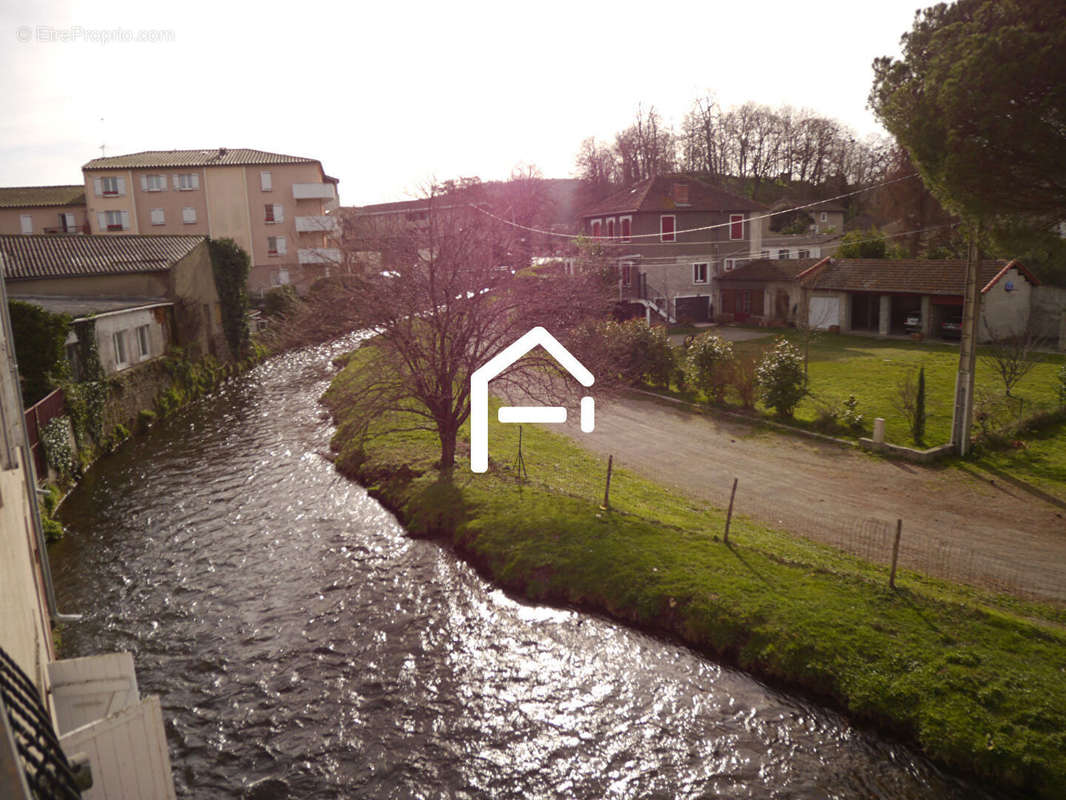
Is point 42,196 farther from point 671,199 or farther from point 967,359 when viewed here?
point 967,359

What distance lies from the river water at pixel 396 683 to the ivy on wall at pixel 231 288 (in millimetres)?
22324

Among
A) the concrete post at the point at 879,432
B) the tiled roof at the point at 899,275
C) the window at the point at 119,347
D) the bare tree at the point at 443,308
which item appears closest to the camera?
the bare tree at the point at 443,308

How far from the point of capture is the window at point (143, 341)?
29.3 meters

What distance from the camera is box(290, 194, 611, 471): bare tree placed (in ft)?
58.9

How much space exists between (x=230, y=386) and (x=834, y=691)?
30801 mm

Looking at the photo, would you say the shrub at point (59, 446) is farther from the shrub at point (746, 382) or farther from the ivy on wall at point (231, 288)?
the shrub at point (746, 382)

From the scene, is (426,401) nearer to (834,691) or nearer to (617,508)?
(617,508)

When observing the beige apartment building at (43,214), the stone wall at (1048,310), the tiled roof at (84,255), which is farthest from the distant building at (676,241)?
the beige apartment building at (43,214)

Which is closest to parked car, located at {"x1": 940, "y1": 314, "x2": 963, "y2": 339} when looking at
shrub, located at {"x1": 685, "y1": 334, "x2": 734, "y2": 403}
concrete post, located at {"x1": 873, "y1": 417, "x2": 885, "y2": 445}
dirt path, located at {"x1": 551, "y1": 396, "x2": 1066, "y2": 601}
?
shrub, located at {"x1": 685, "y1": 334, "x2": 734, "y2": 403}

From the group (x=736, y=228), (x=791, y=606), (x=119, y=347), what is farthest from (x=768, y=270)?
(x=791, y=606)

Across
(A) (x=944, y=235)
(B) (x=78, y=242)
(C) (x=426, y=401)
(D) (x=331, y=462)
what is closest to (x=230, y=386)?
(B) (x=78, y=242)

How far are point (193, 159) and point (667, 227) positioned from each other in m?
36.7

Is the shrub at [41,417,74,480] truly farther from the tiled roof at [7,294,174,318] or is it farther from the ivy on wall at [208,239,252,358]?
the ivy on wall at [208,239,252,358]

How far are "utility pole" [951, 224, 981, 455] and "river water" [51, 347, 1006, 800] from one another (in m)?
12.1
